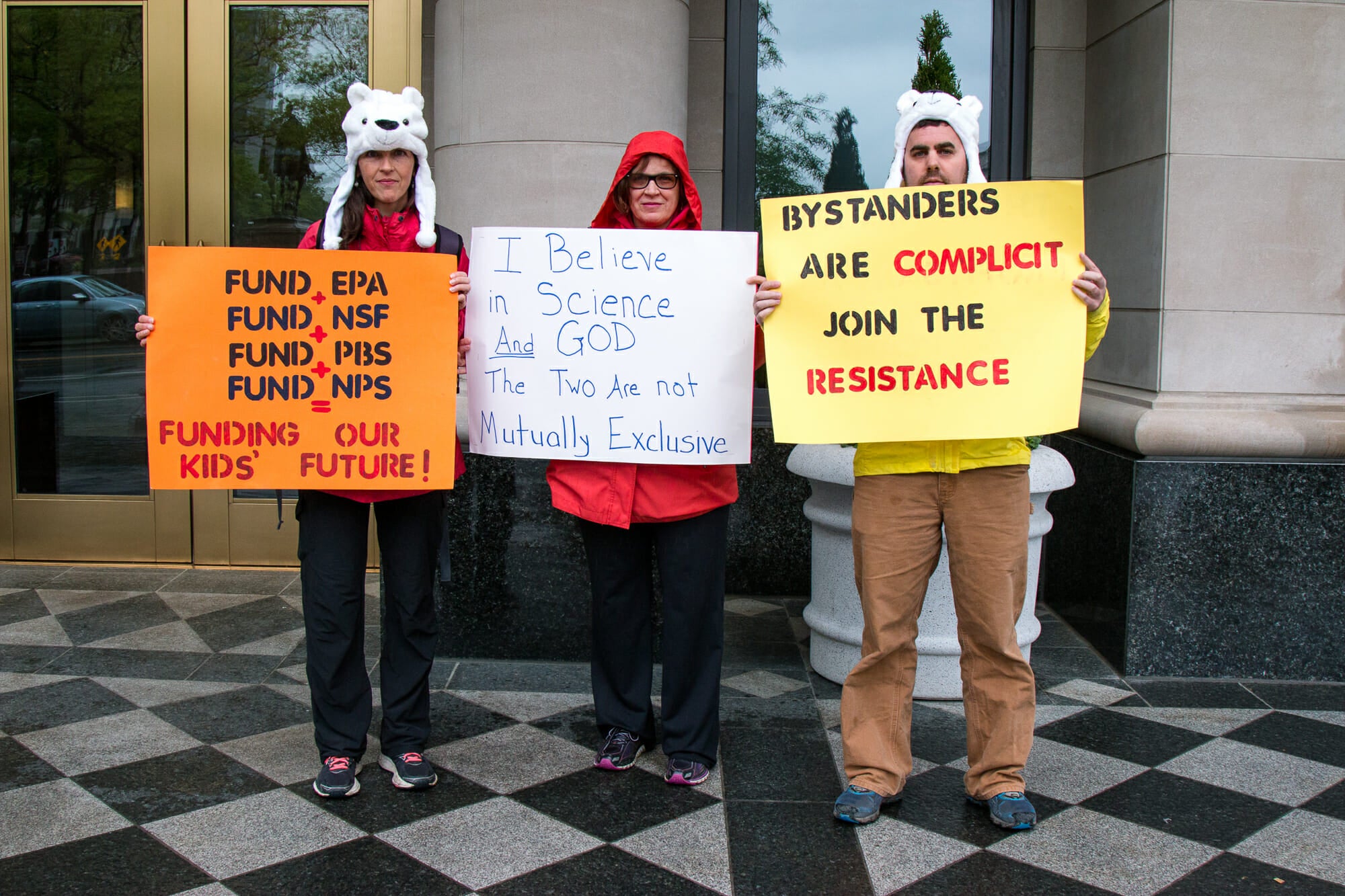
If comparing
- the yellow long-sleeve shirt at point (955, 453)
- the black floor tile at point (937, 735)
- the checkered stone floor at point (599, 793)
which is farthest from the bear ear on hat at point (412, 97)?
the black floor tile at point (937, 735)

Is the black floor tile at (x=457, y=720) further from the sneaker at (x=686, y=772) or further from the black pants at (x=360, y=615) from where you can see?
the sneaker at (x=686, y=772)

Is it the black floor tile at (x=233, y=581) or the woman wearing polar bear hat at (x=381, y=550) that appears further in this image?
the black floor tile at (x=233, y=581)

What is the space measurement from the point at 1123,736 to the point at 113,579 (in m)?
4.58

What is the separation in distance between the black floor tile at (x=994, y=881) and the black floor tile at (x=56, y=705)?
8.98ft

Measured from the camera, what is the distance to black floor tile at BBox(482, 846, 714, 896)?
2.88m

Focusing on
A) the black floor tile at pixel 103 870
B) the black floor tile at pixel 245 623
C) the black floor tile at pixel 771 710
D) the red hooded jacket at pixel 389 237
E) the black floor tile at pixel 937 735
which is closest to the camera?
the black floor tile at pixel 103 870

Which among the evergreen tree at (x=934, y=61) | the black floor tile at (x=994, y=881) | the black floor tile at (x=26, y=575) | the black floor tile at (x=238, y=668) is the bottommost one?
the black floor tile at (x=994, y=881)

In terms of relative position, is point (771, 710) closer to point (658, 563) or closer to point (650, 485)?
point (658, 563)

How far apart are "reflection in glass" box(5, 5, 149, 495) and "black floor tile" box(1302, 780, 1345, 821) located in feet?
17.2

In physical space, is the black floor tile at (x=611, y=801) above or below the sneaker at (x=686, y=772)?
below

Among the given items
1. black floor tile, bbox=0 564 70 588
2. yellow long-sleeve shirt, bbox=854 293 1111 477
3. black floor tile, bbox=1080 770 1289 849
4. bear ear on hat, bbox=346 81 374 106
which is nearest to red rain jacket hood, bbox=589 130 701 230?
bear ear on hat, bbox=346 81 374 106

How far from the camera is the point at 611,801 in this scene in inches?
134

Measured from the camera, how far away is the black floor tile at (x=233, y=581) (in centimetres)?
562

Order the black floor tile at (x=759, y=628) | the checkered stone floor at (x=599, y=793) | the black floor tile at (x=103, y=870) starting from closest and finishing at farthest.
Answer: the black floor tile at (x=103, y=870) → the checkered stone floor at (x=599, y=793) → the black floor tile at (x=759, y=628)
